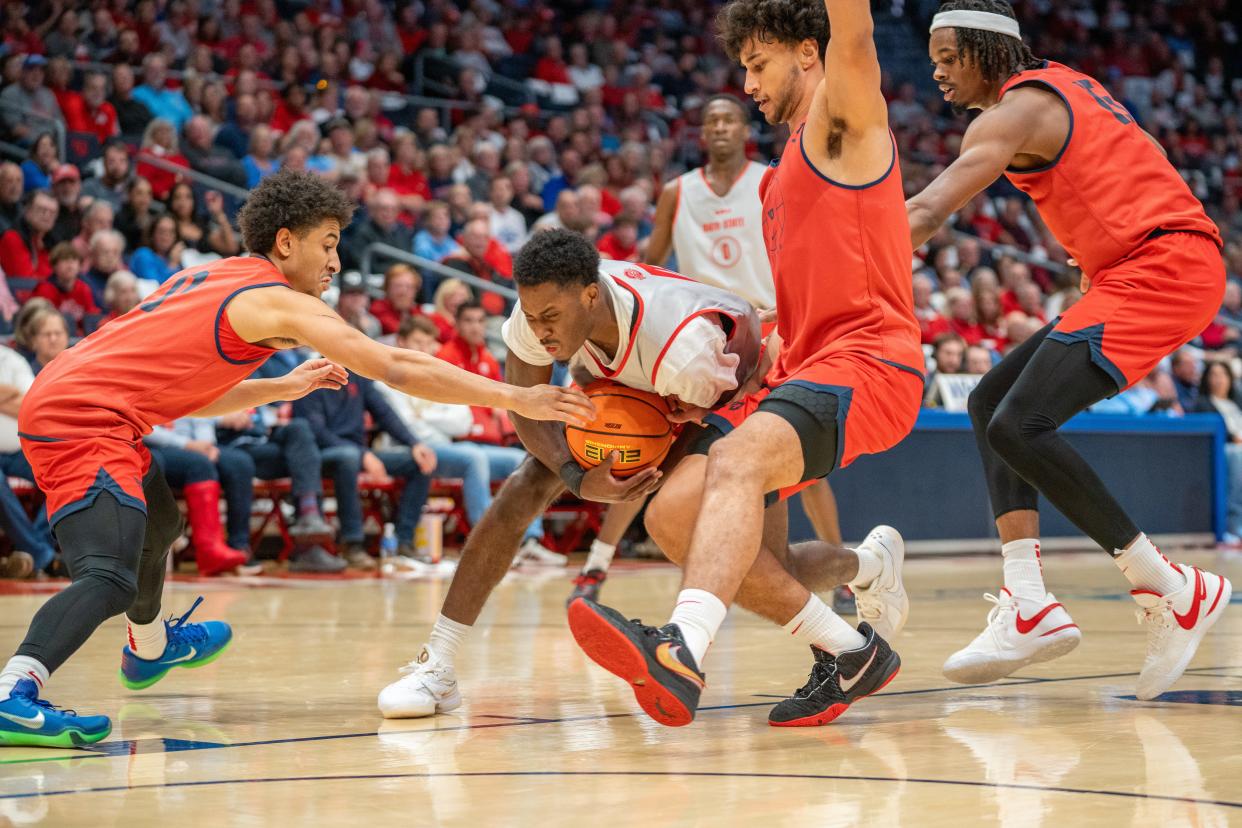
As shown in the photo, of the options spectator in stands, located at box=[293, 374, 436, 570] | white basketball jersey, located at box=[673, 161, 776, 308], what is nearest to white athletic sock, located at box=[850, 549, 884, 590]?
white basketball jersey, located at box=[673, 161, 776, 308]

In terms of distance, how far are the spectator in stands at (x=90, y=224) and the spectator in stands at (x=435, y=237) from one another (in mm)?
2457

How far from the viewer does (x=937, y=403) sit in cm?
1059

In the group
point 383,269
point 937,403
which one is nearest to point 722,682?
point 937,403

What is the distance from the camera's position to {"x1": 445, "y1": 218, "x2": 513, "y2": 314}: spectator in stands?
11.0 metres

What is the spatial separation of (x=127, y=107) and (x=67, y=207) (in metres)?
1.95

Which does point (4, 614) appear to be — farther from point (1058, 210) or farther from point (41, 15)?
point (41, 15)

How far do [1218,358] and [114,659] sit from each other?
10933mm

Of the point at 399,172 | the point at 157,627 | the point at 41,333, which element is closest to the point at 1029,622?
the point at 157,627

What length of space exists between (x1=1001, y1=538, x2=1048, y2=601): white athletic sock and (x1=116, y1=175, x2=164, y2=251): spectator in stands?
24.4 ft

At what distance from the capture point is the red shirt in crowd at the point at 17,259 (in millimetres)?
9625

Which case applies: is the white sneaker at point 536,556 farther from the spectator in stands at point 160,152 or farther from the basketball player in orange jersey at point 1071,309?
the basketball player in orange jersey at point 1071,309

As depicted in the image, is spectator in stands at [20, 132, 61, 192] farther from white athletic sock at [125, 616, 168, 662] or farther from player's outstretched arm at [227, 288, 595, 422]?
player's outstretched arm at [227, 288, 595, 422]

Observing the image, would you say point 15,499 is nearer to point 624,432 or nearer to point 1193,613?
point 624,432

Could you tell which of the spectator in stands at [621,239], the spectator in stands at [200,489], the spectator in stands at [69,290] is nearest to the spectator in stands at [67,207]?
the spectator in stands at [69,290]
